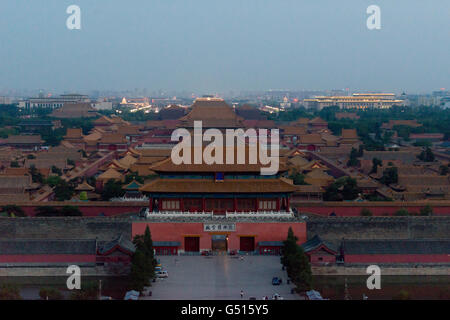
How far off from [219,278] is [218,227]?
3.53 m

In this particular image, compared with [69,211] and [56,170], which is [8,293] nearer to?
[69,211]

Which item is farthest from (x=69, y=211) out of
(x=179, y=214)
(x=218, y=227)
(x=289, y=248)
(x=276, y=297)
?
(x=276, y=297)

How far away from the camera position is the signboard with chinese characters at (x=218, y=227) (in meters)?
23.7

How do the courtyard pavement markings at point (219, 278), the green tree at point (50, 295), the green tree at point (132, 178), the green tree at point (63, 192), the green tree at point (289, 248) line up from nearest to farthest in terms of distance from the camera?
the green tree at point (50, 295)
the courtyard pavement markings at point (219, 278)
the green tree at point (289, 248)
the green tree at point (63, 192)
the green tree at point (132, 178)

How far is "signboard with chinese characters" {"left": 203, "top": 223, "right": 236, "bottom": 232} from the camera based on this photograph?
23.7m

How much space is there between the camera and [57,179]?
121 feet

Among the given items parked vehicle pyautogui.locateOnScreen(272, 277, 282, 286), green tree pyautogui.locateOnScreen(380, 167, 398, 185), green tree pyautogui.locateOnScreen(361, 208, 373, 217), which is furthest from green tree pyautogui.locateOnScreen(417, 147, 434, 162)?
parked vehicle pyautogui.locateOnScreen(272, 277, 282, 286)

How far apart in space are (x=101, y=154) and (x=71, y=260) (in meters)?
32.4

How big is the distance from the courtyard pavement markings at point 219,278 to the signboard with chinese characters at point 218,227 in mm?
1144

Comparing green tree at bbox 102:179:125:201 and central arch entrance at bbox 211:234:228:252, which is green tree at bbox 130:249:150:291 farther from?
green tree at bbox 102:179:125:201

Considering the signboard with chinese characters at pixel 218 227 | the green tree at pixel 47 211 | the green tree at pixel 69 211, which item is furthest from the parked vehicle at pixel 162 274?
the green tree at pixel 47 211

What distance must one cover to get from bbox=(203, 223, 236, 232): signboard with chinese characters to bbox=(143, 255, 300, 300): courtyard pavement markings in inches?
45.0

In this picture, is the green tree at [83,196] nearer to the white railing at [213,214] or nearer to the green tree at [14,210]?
the green tree at [14,210]

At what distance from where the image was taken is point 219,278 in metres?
20.5
